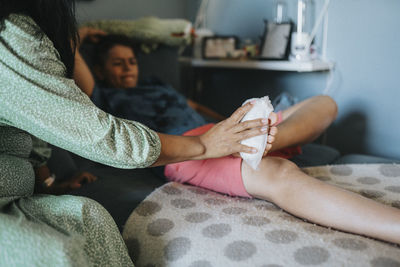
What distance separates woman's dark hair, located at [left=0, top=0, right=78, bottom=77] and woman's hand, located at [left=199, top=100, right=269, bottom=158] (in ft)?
1.23

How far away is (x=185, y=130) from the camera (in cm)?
127

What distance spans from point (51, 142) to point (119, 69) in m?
0.91

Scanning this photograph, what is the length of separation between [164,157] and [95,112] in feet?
0.60

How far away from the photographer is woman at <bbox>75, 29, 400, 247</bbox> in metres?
0.77

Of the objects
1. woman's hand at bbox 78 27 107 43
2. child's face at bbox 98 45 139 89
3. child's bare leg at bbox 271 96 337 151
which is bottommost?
child's bare leg at bbox 271 96 337 151

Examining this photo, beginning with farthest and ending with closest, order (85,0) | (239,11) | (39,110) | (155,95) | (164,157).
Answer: (239,11), (85,0), (155,95), (164,157), (39,110)

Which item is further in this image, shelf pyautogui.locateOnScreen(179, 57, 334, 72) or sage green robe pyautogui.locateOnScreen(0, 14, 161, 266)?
shelf pyautogui.locateOnScreen(179, 57, 334, 72)

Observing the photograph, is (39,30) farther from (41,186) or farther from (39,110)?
(41,186)

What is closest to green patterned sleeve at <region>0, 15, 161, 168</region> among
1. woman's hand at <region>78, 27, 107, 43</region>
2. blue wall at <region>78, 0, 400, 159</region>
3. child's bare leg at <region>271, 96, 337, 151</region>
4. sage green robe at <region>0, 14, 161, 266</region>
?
sage green robe at <region>0, 14, 161, 266</region>

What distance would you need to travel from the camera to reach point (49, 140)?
66 centimetres

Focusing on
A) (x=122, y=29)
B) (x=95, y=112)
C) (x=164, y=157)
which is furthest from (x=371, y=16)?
(x=95, y=112)

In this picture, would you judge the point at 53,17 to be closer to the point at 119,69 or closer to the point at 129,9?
the point at 119,69

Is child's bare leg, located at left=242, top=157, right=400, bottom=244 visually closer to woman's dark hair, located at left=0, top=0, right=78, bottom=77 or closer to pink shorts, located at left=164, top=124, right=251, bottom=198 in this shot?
pink shorts, located at left=164, top=124, right=251, bottom=198

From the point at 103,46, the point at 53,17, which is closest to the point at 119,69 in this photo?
the point at 103,46
